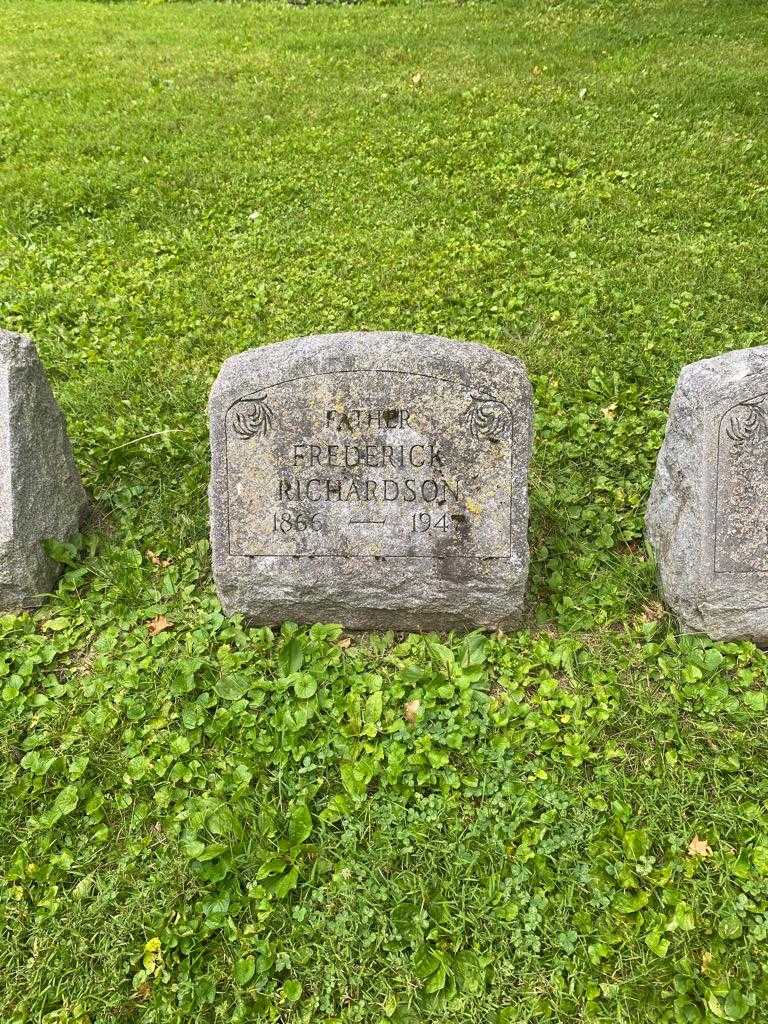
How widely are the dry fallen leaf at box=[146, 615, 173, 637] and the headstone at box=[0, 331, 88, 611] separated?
58 cm

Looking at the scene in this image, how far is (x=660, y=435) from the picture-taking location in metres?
4.76

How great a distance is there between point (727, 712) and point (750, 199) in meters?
5.47

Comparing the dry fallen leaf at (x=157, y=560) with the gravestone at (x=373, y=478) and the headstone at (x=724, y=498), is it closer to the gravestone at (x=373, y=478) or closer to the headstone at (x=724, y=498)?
the gravestone at (x=373, y=478)

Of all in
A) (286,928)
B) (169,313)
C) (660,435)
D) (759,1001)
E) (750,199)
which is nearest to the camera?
(759,1001)

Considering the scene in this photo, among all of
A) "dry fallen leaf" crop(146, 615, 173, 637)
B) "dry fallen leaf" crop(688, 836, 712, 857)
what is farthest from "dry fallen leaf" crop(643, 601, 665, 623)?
"dry fallen leaf" crop(146, 615, 173, 637)

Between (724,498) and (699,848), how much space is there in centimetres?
146

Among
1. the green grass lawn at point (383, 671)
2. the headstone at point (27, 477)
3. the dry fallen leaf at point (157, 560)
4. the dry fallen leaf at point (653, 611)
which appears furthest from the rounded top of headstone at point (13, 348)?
the dry fallen leaf at point (653, 611)

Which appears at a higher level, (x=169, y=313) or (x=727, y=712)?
(x=169, y=313)

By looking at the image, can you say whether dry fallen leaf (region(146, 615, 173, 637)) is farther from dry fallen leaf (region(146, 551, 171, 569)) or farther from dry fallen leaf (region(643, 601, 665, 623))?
dry fallen leaf (region(643, 601, 665, 623))

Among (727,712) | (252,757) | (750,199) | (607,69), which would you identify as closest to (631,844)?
(727,712)

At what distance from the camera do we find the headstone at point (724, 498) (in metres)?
3.42

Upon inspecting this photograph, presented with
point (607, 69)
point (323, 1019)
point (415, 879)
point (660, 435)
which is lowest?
point (323, 1019)

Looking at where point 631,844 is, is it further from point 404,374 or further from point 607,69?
point 607,69

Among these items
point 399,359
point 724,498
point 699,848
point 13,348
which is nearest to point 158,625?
point 13,348
